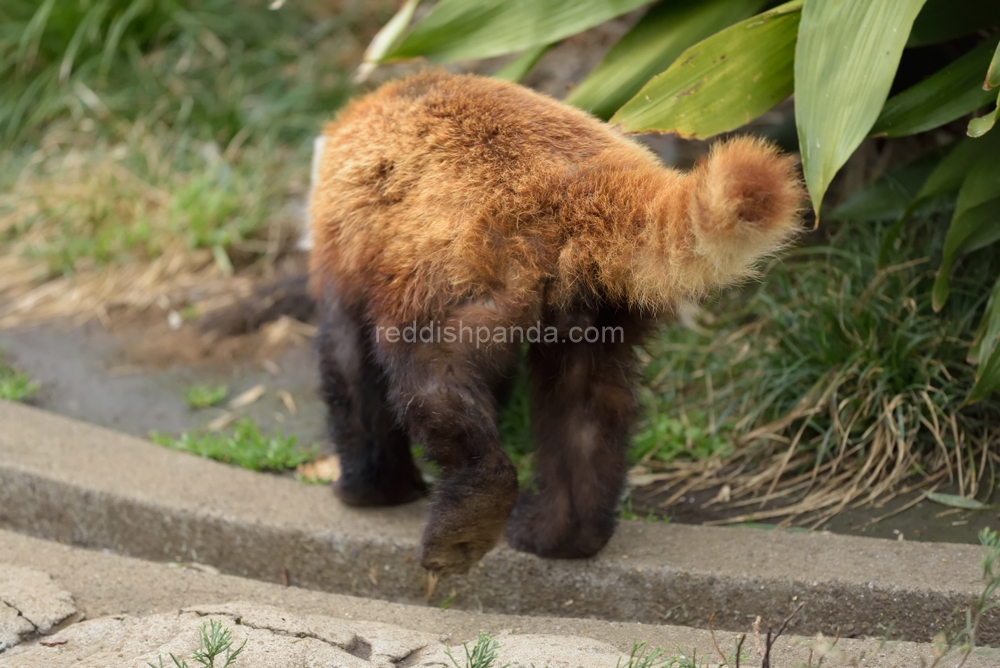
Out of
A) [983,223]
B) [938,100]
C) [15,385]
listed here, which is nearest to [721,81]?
[938,100]

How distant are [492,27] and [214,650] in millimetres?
2330

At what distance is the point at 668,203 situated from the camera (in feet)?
7.61

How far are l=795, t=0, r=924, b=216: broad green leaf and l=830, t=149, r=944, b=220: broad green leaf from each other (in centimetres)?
112

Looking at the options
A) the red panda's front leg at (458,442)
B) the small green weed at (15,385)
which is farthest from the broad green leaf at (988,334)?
the small green weed at (15,385)

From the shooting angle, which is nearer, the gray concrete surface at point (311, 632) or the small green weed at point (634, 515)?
the gray concrete surface at point (311, 632)

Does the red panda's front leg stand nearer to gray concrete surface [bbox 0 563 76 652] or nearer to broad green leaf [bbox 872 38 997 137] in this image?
gray concrete surface [bbox 0 563 76 652]

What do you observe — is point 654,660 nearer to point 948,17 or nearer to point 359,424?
point 359,424

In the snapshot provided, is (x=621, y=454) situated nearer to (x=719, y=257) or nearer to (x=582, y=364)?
(x=582, y=364)

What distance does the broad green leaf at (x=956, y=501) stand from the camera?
3.12 metres

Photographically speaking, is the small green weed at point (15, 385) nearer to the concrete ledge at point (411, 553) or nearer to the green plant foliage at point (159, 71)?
the concrete ledge at point (411, 553)

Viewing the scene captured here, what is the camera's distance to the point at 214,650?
2049mm

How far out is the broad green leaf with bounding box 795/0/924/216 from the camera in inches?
106

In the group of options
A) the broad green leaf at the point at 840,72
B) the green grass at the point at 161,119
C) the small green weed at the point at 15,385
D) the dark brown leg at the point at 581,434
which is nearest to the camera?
the broad green leaf at the point at 840,72

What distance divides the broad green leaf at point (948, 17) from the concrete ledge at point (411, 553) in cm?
164
